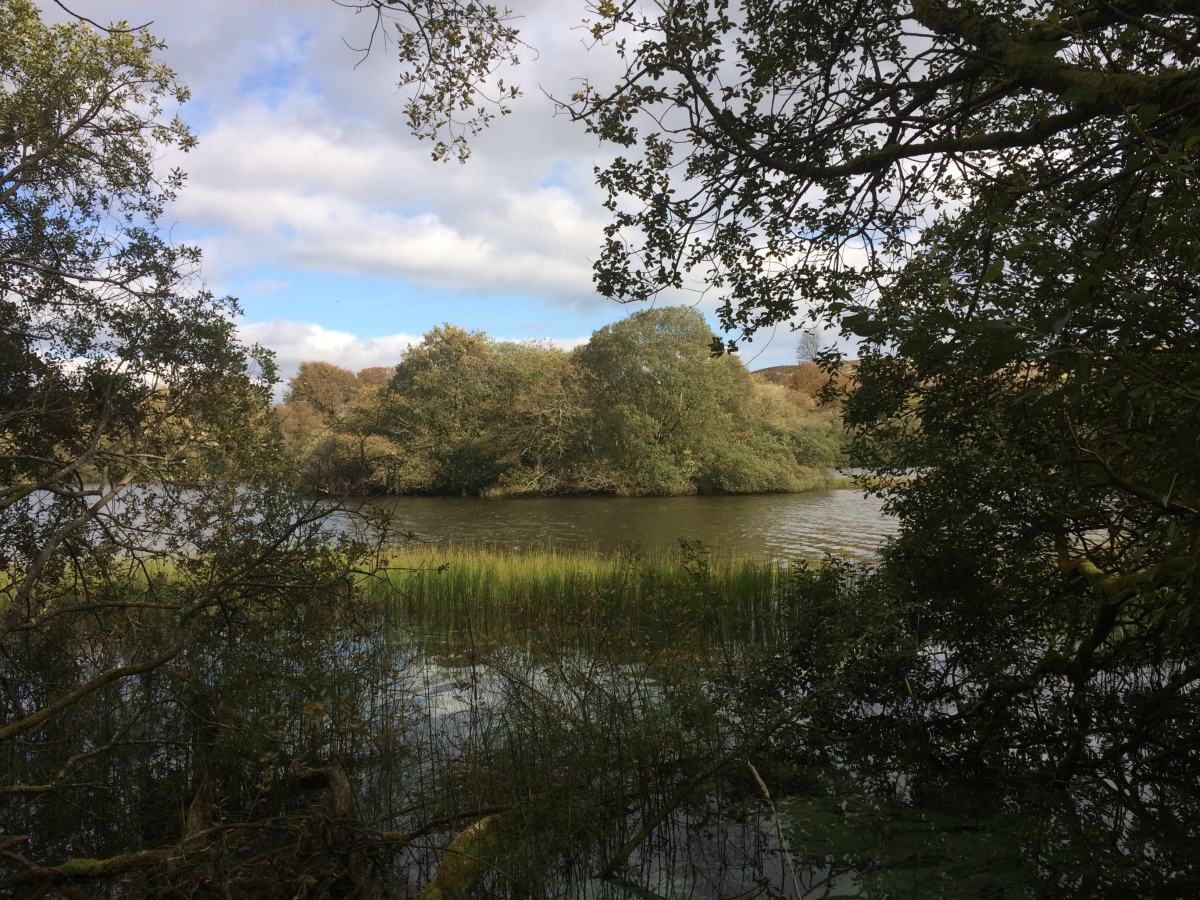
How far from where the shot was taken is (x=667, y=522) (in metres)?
22.3

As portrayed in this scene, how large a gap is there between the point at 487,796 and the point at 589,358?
96.3 feet

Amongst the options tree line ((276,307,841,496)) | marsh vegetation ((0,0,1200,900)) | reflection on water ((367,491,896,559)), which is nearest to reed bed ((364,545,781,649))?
marsh vegetation ((0,0,1200,900))

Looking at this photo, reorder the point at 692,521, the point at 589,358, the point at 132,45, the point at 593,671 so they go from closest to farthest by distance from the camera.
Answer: the point at 593,671 < the point at 132,45 < the point at 692,521 < the point at 589,358

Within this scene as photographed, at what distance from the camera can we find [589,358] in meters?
32.7

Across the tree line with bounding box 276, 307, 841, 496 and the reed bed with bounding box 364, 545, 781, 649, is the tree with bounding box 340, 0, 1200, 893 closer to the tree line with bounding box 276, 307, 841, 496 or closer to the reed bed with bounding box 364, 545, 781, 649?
the reed bed with bounding box 364, 545, 781, 649

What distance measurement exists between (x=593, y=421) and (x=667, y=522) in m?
10.2

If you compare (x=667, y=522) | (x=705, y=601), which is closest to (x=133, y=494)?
(x=705, y=601)

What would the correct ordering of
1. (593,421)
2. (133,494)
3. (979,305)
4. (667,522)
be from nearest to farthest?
(979,305) → (133,494) → (667,522) → (593,421)

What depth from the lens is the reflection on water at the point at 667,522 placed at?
16516 mm

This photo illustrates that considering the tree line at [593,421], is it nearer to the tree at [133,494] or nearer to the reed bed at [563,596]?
the reed bed at [563,596]

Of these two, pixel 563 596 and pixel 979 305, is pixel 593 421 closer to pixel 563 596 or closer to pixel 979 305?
pixel 563 596

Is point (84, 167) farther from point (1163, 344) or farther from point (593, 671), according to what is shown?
point (1163, 344)

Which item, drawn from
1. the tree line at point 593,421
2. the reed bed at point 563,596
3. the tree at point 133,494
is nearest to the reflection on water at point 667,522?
the tree line at point 593,421

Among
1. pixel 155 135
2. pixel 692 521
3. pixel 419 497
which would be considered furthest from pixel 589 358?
pixel 155 135
